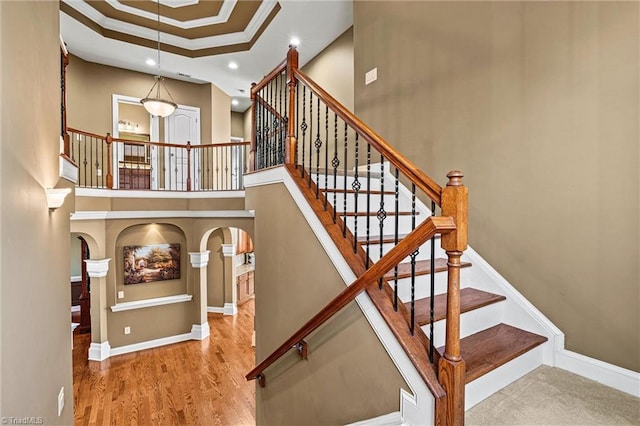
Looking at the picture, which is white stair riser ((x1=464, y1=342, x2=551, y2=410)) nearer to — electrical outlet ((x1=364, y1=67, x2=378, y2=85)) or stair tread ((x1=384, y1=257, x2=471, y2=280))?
stair tread ((x1=384, y1=257, x2=471, y2=280))

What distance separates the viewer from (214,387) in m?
5.19

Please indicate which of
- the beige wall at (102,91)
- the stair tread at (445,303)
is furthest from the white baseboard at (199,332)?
the stair tread at (445,303)

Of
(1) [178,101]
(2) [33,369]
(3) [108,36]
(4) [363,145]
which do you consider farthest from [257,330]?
(1) [178,101]

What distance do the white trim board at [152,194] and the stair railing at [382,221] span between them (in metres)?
3.10

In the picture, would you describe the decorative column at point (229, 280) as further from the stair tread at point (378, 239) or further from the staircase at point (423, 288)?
the stair tread at point (378, 239)

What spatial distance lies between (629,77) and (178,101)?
820 centimetres

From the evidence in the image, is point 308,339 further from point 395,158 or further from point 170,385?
point 170,385

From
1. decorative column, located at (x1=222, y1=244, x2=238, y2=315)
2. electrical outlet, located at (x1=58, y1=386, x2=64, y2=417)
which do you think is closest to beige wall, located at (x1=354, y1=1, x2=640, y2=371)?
electrical outlet, located at (x1=58, y1=386, x2=64, y2=417)

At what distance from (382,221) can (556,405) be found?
1273mm

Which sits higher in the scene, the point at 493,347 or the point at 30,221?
the point at 30,221

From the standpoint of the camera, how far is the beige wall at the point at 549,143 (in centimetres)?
182

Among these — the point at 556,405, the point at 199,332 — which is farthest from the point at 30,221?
the point at 199,332

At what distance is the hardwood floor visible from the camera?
447 centimetres

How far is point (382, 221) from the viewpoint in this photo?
1741mm
